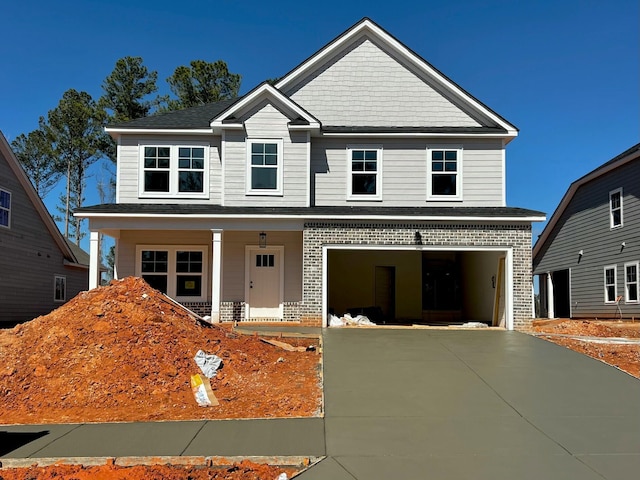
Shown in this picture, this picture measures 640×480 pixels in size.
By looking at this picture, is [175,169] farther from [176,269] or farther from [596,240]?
[596,240]

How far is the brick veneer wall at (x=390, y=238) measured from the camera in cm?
1554

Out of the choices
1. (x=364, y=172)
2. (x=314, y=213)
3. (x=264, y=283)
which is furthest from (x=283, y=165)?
(x=264, y=283)

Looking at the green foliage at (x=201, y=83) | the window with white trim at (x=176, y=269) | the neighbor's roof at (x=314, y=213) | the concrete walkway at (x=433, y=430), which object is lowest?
the concrete walkway at (x=433, y=430)

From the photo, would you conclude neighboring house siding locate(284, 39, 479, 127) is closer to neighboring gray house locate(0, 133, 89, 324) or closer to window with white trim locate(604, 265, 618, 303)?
window with white trim locate(604, 265, 618, 303)

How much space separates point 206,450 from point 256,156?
11.1 metres

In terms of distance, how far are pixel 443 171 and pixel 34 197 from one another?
15777 millimetres

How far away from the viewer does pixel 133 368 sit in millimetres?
9812

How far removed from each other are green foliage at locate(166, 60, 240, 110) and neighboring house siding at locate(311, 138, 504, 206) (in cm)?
1854

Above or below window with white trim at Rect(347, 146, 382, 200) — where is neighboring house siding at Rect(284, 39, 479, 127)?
above

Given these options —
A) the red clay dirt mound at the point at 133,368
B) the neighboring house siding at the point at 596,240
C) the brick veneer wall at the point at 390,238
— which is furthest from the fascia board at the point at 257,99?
the neighboring house siding at the point at 596,240

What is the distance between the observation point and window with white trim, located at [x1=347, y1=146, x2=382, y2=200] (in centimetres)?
1719

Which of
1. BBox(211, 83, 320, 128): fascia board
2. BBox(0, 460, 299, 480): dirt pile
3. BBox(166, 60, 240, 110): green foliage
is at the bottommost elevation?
BBox(0, 460, 299, 480): dirt pile

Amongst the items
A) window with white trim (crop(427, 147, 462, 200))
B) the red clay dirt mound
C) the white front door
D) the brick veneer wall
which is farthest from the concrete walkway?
window with white trim (crop(427, 147, 462, 200))

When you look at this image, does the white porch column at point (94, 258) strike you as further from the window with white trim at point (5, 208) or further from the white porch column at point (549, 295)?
the white porch column at point (549, 295)
